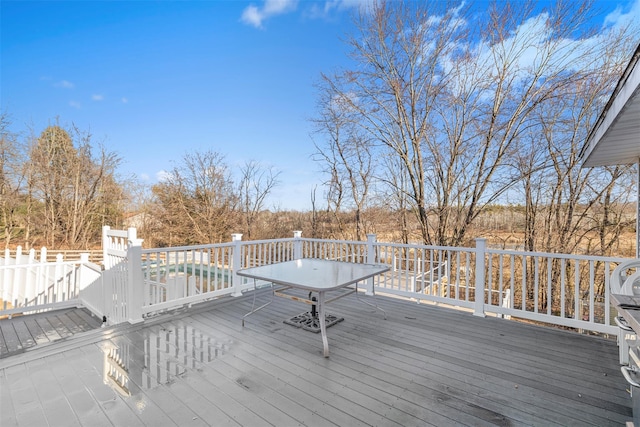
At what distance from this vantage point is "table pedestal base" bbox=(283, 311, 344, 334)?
3377 mm

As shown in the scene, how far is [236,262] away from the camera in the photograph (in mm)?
4633

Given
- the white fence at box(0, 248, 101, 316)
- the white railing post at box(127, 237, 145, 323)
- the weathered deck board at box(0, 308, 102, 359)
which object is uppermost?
the white railing post at box(127, 237, 145, 323)

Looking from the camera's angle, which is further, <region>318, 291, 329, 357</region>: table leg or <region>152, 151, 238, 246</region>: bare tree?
<region>152, 151, 238, 246</region>: bare tree

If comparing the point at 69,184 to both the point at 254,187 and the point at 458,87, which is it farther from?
the point at 458,87

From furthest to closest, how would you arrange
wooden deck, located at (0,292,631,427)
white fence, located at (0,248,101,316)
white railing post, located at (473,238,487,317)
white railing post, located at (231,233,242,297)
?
white fence, located at (0,248,101,316), white railing post, located at (231,233,242,297), white railing post, located at (473,238,487,317), wooden deck, located at (0,292,631,427)

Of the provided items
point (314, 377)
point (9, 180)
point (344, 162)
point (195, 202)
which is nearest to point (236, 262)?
point (314, 377)

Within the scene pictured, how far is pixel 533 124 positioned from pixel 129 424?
29.8 feet

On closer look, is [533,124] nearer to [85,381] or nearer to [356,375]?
[356,375]

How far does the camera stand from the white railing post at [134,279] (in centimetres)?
341

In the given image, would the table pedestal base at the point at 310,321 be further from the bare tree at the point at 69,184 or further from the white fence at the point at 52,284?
the bare tree at the point at 69,184

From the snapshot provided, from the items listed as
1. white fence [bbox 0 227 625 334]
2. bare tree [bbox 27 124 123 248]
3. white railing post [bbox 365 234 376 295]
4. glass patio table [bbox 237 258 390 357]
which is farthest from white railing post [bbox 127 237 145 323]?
bare tree [bbox 27 124 123 248]

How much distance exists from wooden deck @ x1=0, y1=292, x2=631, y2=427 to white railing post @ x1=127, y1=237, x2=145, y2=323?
19 cm

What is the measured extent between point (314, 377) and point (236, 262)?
2684 millimetres

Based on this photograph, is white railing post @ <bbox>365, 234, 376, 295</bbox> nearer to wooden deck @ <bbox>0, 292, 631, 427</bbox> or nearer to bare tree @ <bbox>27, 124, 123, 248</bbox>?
wooden deck @ <bbox>0, 292, 631, 427</bbox>
